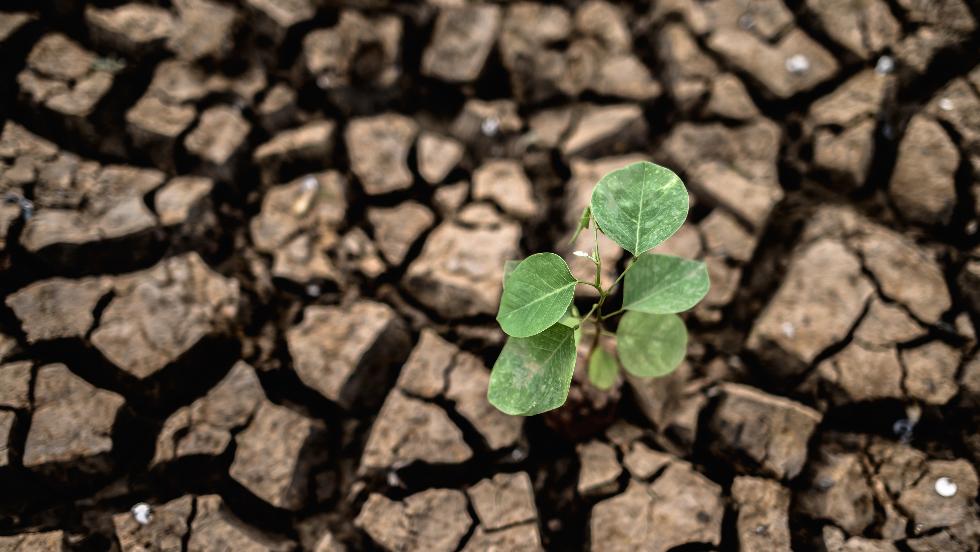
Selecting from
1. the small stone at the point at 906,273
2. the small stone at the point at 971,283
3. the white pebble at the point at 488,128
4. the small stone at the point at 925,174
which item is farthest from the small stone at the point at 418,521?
the small stone at the point at 925,174

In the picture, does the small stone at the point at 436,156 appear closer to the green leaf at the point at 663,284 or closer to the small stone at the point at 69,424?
the green leaf at the point at 663,284

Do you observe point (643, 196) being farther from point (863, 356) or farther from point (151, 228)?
point (151, 228)

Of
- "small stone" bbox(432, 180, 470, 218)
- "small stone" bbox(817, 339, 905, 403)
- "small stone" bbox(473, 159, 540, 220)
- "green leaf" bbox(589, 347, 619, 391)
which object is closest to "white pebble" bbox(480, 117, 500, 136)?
"small stone" bbox(473, 159, 540, 220)

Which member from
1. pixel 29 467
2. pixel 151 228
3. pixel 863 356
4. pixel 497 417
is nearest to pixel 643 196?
pixel 497 417

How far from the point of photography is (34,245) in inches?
67.4

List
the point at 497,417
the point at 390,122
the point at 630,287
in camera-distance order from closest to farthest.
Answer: the point at 630,287 → the point at 497,417 → the point at 390,122

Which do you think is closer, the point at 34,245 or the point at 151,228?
the point at 34,245

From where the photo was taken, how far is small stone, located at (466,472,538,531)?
154 centimetres

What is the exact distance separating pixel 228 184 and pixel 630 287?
1.42 meters

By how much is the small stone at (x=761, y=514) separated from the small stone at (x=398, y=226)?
1.22 m

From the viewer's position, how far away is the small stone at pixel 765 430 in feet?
5.20

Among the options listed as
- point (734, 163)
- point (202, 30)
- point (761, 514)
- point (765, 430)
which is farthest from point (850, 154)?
point (202, 30)

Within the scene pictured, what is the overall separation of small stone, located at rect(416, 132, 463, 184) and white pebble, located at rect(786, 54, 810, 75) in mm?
1228

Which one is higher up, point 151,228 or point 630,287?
point 630,287
